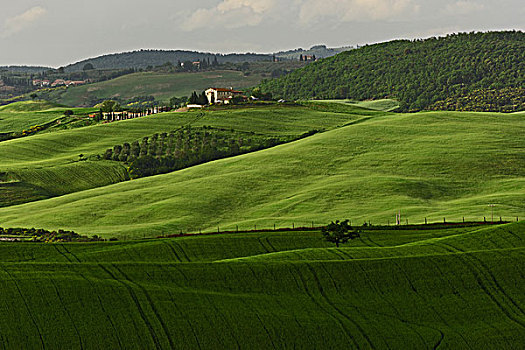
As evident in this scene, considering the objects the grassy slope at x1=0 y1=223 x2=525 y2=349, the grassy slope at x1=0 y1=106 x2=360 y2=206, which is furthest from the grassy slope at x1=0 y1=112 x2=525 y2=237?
the grassy slope at x1=0 y1=223 x2=525 y2=349

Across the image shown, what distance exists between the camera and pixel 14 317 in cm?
4078

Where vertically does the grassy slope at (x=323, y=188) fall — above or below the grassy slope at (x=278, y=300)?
below

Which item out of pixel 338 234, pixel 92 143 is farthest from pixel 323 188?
pixel 92 143

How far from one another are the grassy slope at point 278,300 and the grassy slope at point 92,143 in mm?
62558

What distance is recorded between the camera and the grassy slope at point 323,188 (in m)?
Answer: 89.1

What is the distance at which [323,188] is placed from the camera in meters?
102

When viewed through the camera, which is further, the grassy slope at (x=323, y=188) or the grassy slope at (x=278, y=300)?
the grassy slope at (x=323, y=188)

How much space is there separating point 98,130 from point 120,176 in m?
42.0

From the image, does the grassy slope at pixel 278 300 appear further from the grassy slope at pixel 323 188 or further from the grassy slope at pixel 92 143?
the grassy slope at pixel 92 143

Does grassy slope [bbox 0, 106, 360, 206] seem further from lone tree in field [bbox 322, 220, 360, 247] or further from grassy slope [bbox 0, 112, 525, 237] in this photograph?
lone tree in field [bbox 322, 220, 360, 247]

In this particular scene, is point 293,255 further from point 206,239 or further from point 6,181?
point 6,181

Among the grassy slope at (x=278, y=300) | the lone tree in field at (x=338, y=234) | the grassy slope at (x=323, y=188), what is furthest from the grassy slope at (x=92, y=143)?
the lone tree in field at (x=338, y=234)

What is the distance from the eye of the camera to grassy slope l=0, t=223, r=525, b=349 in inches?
1620

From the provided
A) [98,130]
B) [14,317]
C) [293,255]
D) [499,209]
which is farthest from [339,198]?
[98,130]
